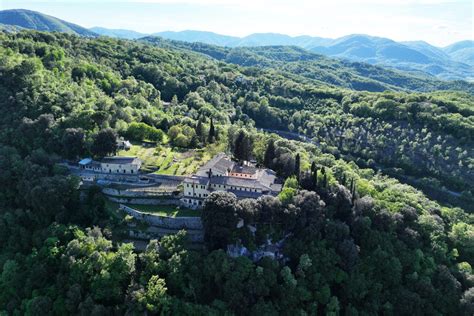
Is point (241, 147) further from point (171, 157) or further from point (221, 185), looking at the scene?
point (171, 157)

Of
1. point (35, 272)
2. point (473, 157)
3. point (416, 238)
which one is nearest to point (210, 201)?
point (35, 272)

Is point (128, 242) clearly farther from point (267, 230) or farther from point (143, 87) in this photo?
point (143, 87)

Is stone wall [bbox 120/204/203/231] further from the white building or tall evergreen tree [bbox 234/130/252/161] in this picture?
tall evergreen tree [bbox 234/130/252/161]

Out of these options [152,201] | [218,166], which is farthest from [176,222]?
[218,166]

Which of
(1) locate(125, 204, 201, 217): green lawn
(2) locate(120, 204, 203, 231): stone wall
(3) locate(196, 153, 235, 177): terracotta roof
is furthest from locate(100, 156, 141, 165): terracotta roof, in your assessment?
(2) locate(120, 204, 203, 231): stone wall

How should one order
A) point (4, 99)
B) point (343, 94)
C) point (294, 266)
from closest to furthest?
point (294, 266) < point (4, 99) < point (343, 94)

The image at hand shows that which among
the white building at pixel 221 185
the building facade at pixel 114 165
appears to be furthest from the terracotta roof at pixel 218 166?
the building facade at pixel 114 165
